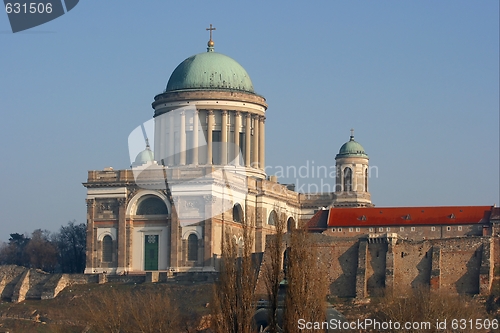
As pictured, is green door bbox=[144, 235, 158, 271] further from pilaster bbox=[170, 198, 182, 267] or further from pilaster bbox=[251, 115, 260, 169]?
pilaster bbox=[251, 115, 260, 169]

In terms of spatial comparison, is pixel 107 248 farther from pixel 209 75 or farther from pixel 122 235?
pixel 209 75

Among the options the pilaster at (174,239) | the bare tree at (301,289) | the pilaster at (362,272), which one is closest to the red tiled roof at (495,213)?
the pilaster at (362,272)

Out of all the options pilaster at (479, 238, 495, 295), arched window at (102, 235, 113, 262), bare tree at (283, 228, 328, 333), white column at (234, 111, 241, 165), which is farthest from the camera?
white column at (234, 111, 241, 165)

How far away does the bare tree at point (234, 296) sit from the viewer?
67.7 metres

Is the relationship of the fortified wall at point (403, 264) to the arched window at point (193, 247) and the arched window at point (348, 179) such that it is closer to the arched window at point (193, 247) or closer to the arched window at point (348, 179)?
the arched window at point (193, 247)

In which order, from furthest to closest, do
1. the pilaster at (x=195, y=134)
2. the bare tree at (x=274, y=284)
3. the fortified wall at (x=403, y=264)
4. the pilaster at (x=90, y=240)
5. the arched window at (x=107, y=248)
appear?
the pilaster at (x=195, y=134)
the arched window at (x=107, y=248)
the pilaster at (x=90, y=240)
the fortified wall at (x=403, y=264)
the bare tree at (x=274, y=284)

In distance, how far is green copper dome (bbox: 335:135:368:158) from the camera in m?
126

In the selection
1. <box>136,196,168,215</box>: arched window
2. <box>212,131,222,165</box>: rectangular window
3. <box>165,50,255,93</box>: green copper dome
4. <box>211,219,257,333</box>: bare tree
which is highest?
<box>165,50,255,93</box>: green copper dome

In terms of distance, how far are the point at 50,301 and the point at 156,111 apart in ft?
73.3

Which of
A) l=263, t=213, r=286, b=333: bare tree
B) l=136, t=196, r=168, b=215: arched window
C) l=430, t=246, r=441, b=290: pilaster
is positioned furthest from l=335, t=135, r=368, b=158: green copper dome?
l=263, t=213, r=286, b=333: bare tree

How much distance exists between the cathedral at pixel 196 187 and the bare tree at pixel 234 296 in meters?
30.0

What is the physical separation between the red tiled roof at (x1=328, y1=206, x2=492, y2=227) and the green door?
1384 cm

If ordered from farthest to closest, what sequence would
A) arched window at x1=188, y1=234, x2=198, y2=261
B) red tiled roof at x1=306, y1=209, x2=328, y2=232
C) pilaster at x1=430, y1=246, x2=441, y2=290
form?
1. red tiled roof at x1=306, y1=209, x2=328, y2=232
2. arched window at x1=188, y1=234, x2=198, y2=261
3. pilaster at x1=430, y1=246, x2=441, y2=290

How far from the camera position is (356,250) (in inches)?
3851
